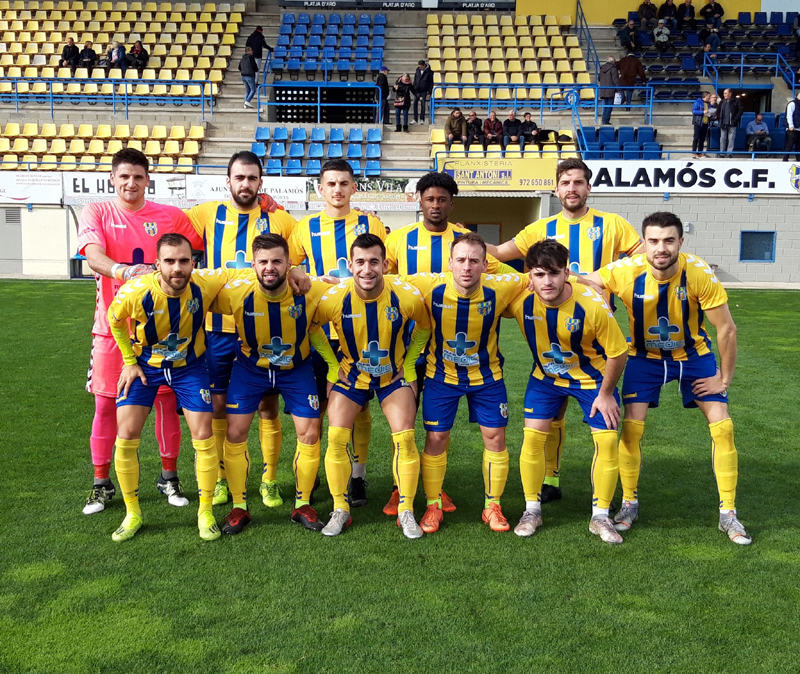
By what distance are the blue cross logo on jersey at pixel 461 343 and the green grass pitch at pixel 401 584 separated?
96 cm

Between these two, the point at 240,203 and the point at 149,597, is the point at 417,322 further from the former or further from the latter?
the point at 149,597

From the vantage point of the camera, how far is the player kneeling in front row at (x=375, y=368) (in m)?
4.11

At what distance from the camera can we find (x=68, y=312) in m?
12.0

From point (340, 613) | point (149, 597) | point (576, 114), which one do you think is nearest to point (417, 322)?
point (340, 613)

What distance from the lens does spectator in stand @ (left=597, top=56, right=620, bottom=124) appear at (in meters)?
18.9

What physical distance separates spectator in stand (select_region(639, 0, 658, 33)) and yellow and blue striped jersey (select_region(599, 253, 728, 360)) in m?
21.1

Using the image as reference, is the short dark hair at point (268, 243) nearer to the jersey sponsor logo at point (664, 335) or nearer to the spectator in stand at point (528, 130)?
the jersey sponsor logo at point (664, 335)

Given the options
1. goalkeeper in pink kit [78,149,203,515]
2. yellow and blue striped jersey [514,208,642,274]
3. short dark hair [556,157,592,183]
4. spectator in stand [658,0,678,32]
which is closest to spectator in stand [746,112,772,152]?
spectator in stand [658,0,678,32]

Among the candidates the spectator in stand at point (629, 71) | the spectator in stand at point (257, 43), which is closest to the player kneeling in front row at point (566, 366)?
the spectator in stand at point (629, 71)

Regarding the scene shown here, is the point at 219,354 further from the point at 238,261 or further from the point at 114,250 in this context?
the point at 114,250

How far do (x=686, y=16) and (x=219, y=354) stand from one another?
73.5 feet

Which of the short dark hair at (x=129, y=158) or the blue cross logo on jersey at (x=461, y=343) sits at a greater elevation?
the short dark hair at (x=129, y=158)

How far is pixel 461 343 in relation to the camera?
4.21 m

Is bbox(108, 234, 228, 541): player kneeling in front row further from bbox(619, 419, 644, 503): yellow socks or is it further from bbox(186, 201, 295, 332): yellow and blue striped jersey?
bbox(619, 419, 644, 503): yellow socks
